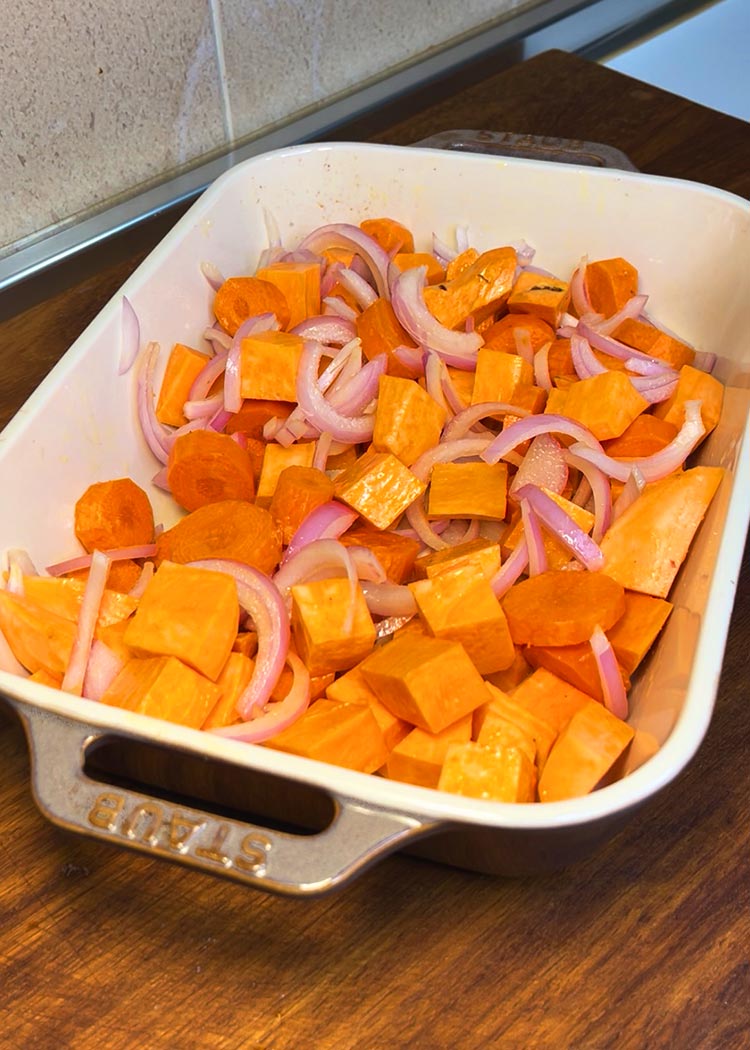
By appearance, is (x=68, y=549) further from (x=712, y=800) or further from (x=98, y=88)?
(x=98, y=88)

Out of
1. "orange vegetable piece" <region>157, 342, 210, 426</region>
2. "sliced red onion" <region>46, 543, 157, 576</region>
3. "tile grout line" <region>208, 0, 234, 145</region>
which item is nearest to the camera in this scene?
"sliced red onion" <region>46, 543, 157, 576</region>

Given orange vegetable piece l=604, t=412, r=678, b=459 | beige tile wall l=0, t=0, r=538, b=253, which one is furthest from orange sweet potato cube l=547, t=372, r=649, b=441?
beige tile wall l=0, t=0, r=538, b=253

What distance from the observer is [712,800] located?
0.99 metres

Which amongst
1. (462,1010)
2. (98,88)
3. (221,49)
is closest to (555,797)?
(462,1010)

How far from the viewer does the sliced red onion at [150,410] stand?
3.91 ft

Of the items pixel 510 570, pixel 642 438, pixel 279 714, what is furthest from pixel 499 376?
pixel 279 714

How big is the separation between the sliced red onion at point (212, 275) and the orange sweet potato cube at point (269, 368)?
15 centimetres

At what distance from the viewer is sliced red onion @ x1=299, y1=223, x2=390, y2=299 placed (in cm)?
133

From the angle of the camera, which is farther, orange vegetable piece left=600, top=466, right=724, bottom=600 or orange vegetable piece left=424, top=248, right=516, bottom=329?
orange vegetable piece left=424, top=248, right=516, bottom=329

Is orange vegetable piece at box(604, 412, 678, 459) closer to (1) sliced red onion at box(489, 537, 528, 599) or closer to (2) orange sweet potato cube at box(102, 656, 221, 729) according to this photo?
(1) sliced red onion at box(489, 537, 528, 599)

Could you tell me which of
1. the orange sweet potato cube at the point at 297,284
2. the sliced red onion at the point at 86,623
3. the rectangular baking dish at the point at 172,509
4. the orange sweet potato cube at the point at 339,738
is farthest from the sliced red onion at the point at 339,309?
the orange sweet potato cube at the point at 339,738

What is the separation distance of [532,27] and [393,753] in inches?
67.9

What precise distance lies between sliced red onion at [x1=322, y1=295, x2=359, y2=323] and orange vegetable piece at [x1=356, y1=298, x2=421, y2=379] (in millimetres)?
52

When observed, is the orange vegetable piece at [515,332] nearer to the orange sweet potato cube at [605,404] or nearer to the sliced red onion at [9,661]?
the orange sweet potato cube at [605,404]
